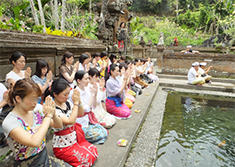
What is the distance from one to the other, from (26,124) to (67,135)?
0.69 m

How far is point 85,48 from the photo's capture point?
5402 millimetres

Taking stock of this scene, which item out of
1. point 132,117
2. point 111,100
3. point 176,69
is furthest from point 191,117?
point 176,69

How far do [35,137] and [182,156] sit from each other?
254cm

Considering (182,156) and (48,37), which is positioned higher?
(48,37)

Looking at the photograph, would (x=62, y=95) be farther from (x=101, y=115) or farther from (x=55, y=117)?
(x=101, y=115)

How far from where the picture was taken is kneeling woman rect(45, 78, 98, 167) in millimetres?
1961

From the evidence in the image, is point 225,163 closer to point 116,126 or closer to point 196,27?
point 116,126

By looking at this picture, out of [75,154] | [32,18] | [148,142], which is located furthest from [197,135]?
[32,18]

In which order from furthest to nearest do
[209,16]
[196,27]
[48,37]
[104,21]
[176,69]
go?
[196,27]
[209,16]
[176,69]
[104,21]
[48,37]

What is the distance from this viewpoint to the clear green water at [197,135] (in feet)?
9.11

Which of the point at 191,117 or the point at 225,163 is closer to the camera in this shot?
the point at 225,163

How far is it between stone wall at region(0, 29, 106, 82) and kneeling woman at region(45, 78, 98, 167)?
4.67ft

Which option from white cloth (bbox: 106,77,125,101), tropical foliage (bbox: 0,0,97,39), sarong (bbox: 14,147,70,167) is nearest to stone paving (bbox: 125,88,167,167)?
white cloth (bbox: 106,77,125,101)

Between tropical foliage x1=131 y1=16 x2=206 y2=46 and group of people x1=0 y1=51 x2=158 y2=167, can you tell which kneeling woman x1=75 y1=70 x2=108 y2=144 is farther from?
tropical foliage x1=131 y1=16 x2=206 y2=46
